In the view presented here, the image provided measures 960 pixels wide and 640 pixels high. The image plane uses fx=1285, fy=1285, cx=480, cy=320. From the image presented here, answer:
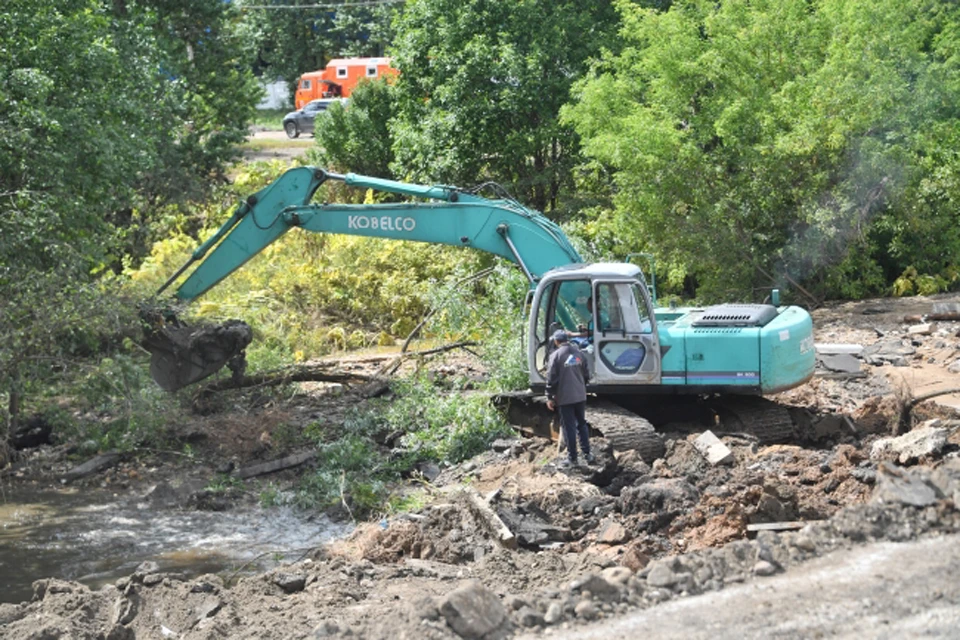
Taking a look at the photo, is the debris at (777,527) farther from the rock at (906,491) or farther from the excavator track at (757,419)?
the excavator track at (757,419)

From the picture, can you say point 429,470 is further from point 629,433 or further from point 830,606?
point 830,606

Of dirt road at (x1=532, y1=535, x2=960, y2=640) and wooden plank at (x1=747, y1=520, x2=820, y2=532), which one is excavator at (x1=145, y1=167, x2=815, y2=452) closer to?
wooden plank at (x1=747, y1=520, x2=820, y2=532)

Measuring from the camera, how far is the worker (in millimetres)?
13141

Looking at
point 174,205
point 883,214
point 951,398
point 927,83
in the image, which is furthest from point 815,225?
point 174,205

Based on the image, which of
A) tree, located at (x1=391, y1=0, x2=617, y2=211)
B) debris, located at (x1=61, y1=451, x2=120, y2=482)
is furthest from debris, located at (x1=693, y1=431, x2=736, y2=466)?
tree, located at (x1=391, y1=0, x2=617, y2=211)

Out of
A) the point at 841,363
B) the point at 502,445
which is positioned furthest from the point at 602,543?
the point at 841,363

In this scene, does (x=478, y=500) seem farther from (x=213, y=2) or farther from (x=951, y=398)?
(x=213, y=2)

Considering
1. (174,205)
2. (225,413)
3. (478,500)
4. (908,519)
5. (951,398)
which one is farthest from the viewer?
(174,205)

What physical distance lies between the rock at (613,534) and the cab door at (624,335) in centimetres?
289

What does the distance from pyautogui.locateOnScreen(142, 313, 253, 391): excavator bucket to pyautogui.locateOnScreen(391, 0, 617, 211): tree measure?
9.15 metres

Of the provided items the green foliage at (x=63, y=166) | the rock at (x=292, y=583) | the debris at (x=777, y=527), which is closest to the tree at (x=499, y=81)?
the green foliage at (x=63, y=166)

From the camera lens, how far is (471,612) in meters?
8.07

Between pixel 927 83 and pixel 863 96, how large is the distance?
1817mm

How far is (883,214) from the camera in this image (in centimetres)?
2102
